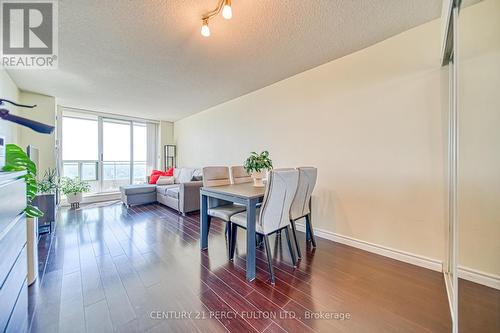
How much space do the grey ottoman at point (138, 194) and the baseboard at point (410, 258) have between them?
12.1 ft

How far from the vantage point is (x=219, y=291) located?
5.42ft

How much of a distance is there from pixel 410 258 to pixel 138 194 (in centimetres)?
493

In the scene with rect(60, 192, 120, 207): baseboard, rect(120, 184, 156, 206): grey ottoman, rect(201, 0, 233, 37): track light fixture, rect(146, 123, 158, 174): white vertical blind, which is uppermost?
rect(201, 0, 233, 37): track light fixture

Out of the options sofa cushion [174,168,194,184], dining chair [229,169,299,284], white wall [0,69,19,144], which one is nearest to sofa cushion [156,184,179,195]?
sofa cushion [174,168,194,184]

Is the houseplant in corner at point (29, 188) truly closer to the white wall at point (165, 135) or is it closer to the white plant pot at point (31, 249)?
the white plant pot at point (31, 249)

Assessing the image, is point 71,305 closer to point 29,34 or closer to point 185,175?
point 29,34

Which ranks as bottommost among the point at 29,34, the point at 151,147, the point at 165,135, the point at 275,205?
the point at 275,205

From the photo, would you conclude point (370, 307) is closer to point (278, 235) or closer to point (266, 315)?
point (266, 315)

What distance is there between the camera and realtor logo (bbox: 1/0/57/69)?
172 cm

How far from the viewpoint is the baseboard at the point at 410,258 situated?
1555mm

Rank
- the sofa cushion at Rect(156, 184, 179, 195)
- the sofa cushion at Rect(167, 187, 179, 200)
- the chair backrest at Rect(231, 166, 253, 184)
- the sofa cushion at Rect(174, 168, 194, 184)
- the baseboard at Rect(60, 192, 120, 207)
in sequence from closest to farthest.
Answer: the chair backrest at Rect(231, 166, 253, 184)
the sofa cushion at Rect(167, 187, 179, 200)
the sofa cushion at Rect(156, 184, 179, 195)
the sofa cushion at Rect(174, 168, 194, 184)
the baseboard at Rect(60, 192, 120, 207)

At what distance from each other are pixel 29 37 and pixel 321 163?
363 cm

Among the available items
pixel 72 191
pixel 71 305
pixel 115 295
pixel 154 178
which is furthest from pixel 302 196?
pixel 72 191

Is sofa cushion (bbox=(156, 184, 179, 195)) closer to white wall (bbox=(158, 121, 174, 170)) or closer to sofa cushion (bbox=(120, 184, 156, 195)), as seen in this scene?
sofa cushion (bbox=(120, 184, 156, 195))
